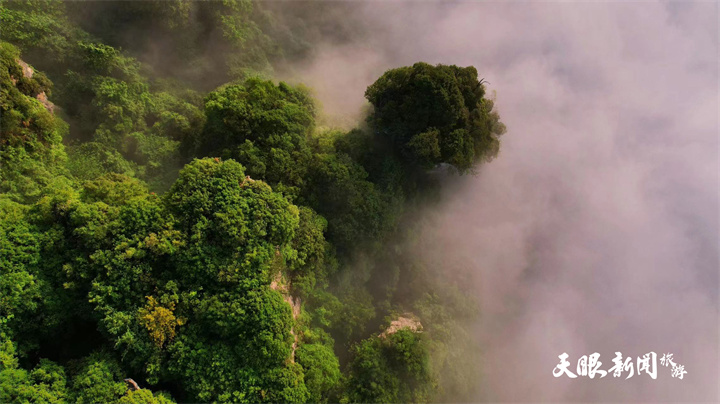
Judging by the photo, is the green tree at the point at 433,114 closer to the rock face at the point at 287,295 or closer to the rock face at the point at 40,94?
the rock face at the point at 287,295

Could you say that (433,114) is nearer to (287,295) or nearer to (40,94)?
(287,295)

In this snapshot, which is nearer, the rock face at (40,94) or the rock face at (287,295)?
the rock face at (287,295)

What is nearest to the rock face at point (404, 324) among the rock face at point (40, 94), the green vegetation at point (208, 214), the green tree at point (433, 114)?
the green vegetation at point (208, 214)

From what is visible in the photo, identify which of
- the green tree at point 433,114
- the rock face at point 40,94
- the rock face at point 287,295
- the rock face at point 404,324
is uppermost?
the green tree at point 433,114

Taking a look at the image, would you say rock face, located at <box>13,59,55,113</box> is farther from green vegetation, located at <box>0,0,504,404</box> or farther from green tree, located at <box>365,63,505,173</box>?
green tree, located at <box>365,63,505,173</box>

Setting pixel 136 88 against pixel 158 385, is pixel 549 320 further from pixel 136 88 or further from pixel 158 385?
pixel 136 88

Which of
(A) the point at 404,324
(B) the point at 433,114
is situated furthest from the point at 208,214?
(B) the point at 433,114

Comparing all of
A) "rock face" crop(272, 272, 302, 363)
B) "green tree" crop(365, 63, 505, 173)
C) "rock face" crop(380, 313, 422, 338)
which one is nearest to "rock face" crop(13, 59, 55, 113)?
"rock face" crop(272, 272, 302, 363)
